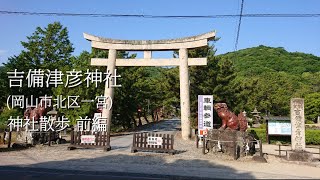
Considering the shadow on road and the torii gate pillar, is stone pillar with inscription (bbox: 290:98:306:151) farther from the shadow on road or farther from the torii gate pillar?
the torii gate pillar

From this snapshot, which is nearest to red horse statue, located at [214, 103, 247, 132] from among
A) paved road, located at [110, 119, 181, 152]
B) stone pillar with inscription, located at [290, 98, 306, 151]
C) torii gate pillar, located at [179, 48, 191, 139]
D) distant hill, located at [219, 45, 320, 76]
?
stone pillar with inscription, located at [290, 98, 306, 151]

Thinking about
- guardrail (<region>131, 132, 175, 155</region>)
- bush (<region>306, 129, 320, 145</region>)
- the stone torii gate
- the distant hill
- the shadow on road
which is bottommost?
bush (<region>306, 129, 320, 145</region>)

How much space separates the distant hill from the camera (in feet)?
297

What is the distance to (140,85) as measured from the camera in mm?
30469

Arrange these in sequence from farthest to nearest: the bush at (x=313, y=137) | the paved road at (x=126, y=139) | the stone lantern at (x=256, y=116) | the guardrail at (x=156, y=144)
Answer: the stone lantern at (x=256, y=116) → the bush at (x=313, y=137) → the paved road at (x=126, y=139) → the guardrail at (x=156, y=144)

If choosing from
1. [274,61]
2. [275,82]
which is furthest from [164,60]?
[274,61]

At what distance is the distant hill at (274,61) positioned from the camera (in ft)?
297

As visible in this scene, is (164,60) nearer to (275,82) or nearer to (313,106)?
(313,106)

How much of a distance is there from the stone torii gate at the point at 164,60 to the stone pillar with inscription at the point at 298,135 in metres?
7.61

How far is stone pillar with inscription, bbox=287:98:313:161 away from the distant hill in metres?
68.8

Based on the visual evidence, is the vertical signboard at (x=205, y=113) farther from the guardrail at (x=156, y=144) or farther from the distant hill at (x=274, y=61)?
the distant hill at (x=274, y=61)

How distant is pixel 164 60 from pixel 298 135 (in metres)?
9.65

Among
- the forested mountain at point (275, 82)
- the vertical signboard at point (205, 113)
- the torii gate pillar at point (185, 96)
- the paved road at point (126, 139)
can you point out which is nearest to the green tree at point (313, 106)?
the forested mountain at point (275, 82)

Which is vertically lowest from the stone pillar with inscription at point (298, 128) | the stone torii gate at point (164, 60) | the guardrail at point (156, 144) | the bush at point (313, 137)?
the bush at point (313, 137)
